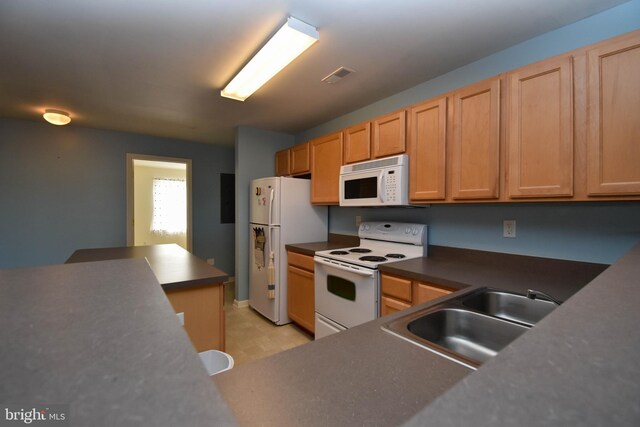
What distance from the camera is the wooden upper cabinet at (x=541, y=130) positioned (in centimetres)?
143

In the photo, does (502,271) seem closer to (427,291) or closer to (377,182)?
(427,291)

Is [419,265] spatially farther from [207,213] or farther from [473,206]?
[207,213]

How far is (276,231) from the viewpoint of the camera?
10.0ft

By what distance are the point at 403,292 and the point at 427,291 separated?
0.17m

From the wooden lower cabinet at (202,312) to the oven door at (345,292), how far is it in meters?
0.94

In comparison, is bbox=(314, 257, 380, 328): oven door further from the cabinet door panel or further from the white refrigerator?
the white refrigerator

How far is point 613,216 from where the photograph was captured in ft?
5.00

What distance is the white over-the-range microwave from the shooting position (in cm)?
217

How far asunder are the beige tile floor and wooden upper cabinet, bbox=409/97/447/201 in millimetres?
1741

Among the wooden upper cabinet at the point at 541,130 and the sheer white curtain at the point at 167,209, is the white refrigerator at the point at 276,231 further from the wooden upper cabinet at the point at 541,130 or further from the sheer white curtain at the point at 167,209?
the sheer white curtain at the point at 167,209

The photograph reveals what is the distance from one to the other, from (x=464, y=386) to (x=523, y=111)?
1785 mm

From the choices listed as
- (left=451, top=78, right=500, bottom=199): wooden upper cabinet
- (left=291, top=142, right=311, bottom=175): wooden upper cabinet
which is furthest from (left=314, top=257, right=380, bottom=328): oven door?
(left=291, top=142, right=311, bottom=175): wooden upper cabinet

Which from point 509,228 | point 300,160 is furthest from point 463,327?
point 300,160

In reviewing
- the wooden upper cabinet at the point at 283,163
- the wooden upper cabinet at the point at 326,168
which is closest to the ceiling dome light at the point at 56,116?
the wooden upper cabinet at the point at 283,163
